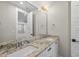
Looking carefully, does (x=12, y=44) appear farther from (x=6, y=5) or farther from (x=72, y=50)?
(x=72, y=50)

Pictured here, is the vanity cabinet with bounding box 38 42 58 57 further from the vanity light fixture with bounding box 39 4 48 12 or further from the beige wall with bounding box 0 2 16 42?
the vanity light fixture with bounding box 39 4 48 12

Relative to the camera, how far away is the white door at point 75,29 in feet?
11.7

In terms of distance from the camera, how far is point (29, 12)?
3137mm

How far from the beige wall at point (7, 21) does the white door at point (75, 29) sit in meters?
1.75

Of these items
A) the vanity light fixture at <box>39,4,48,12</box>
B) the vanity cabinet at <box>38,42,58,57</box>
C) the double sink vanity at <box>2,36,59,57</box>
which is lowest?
the vanity cabinet at <box>38,42,58,57</box>

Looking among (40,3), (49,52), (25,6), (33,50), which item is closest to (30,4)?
(25,6)

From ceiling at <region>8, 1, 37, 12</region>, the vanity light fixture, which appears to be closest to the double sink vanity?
ceiling at <region>8, 1, 37, 12</region>

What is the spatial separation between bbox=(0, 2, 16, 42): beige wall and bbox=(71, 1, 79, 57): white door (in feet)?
5.75

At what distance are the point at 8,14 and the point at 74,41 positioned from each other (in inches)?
78.0

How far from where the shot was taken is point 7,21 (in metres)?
2.27

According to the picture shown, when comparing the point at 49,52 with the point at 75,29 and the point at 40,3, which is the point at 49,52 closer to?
the point at 75,29

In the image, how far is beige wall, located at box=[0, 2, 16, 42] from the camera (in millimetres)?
2160

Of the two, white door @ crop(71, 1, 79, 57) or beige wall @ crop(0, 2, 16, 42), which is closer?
beige wall @ crop(0, 2, 16, 42)

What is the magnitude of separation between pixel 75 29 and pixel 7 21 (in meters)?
1.91
